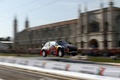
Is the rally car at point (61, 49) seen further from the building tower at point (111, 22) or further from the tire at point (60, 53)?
the building tower at point (111, 22)

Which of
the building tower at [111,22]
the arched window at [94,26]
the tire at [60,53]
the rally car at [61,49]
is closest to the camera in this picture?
the rally car at [61,49]

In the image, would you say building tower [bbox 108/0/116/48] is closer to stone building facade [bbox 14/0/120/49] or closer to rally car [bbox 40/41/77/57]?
stone building facade [bbox 14/0/120/49]

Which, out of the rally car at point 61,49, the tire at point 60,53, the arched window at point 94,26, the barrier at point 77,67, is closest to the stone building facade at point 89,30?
the arched window at point 94,26

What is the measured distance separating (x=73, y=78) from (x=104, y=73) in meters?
3.28

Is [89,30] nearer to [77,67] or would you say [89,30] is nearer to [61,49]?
[61,49]

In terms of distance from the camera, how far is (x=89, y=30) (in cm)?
8988

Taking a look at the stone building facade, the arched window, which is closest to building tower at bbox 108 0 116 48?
the stone building facade

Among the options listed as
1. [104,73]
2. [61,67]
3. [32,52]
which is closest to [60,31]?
[32,52]

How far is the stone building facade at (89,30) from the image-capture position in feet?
267

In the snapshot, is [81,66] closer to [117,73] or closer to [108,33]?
[117,73]

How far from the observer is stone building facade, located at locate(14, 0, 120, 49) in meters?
81.4

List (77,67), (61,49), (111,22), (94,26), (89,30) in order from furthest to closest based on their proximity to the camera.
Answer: (89,30) → (94,26) → (111,22) → (61,49) → (77,67)

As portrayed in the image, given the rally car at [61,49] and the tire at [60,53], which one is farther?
the tire at [60,53]

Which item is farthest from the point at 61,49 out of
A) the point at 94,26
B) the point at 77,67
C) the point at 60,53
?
the point at 94,26
